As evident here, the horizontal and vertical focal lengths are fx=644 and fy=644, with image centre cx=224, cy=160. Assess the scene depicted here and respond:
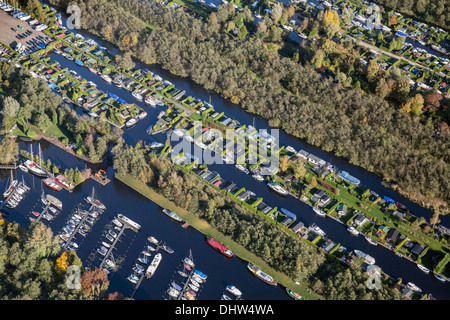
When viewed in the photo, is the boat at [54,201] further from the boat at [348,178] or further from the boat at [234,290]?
the boat at [348,178]

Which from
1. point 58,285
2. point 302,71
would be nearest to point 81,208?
point 58,285

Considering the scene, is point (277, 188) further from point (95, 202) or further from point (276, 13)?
point (276, 13)

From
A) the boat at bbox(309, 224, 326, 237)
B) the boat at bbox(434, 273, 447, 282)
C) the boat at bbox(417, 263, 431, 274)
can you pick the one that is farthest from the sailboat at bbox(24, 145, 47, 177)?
the boat at bbox(434, 273, 447, 282)

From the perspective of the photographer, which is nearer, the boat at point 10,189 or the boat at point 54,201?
the boat at point 54,201

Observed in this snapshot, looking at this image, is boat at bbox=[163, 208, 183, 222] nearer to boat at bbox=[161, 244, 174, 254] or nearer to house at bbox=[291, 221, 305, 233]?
boat at bbox=[161, 244, 174, 254]

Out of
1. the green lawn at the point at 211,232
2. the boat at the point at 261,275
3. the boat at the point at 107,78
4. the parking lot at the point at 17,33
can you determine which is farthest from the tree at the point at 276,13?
the boat at the point at 261,275

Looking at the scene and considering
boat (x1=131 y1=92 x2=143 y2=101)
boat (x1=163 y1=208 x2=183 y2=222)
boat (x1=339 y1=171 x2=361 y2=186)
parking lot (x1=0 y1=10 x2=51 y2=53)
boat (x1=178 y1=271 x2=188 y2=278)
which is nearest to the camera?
boat (x1=178 y1=271 x2=188 y2=278)

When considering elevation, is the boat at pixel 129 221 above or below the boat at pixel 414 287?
below
